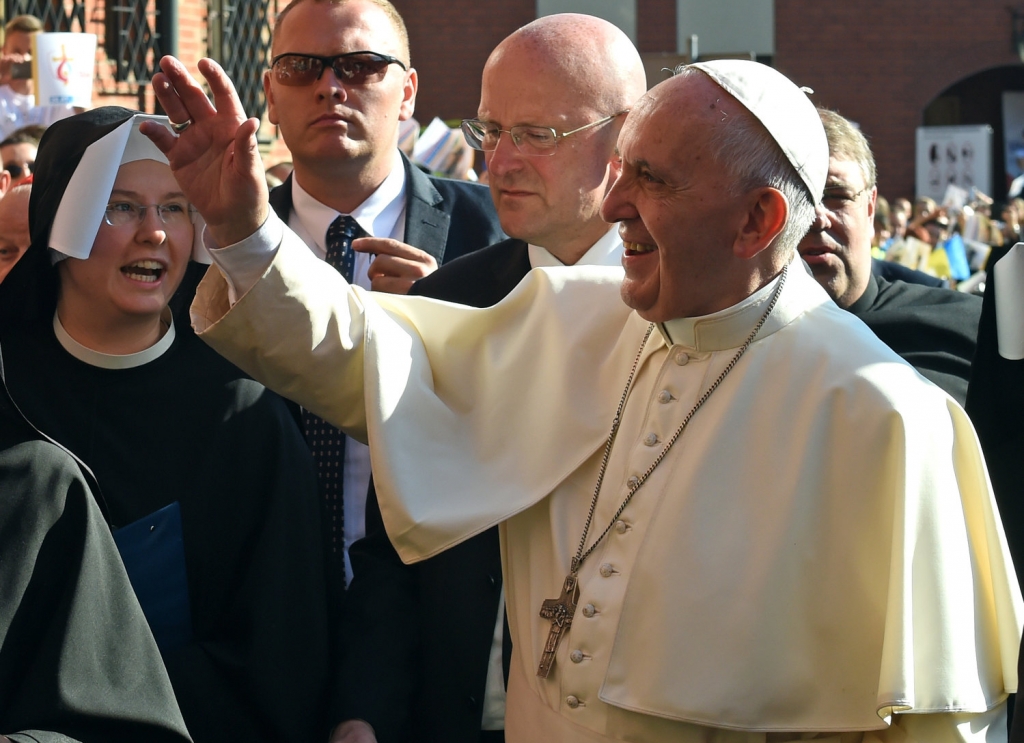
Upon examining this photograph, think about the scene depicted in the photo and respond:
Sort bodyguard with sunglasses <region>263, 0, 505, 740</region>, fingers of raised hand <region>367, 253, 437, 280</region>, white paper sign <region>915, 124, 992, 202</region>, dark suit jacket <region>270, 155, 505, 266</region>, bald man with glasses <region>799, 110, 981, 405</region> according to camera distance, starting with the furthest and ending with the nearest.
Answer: white paper sign <region>915, 124, 992, 202</region>
dark suit jacket <region>270, 155, 505, 266</region>
bodyguard with sunglasses <region>263, 0, 505, 740</region>
bald man with glasses <region>799, 110, 981, 405</region>
fingers of raised hand <region>367, 253, 437, 280</region>

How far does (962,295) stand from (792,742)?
1844 mm

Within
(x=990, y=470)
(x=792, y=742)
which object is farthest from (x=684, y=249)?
(x=792, y=742)

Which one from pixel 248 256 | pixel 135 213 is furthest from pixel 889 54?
pixel 248 256

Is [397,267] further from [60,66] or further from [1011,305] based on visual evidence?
[60,66]

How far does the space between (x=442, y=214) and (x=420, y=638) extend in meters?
1.52

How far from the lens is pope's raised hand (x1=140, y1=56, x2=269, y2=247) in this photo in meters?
2.03

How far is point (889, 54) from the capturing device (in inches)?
894

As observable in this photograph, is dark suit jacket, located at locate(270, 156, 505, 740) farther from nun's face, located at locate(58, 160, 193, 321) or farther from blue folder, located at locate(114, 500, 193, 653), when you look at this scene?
blue folder, located at locate(114, 500, 193, 653)

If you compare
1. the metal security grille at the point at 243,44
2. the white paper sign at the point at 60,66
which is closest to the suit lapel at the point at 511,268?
the white paper sign at the point at 60,66

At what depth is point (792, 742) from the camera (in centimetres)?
207

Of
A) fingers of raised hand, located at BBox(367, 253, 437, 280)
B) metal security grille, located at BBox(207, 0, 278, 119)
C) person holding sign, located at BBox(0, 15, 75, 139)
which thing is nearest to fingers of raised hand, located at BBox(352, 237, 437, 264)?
fingers of raised hand, located at BBox(367, 253, 437, 280)

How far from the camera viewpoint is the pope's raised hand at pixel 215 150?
2.03 m

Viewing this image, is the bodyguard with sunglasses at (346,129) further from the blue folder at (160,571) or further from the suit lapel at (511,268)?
the blue folder at (160,571)

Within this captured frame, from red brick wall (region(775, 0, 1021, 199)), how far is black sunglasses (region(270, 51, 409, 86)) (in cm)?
1994
